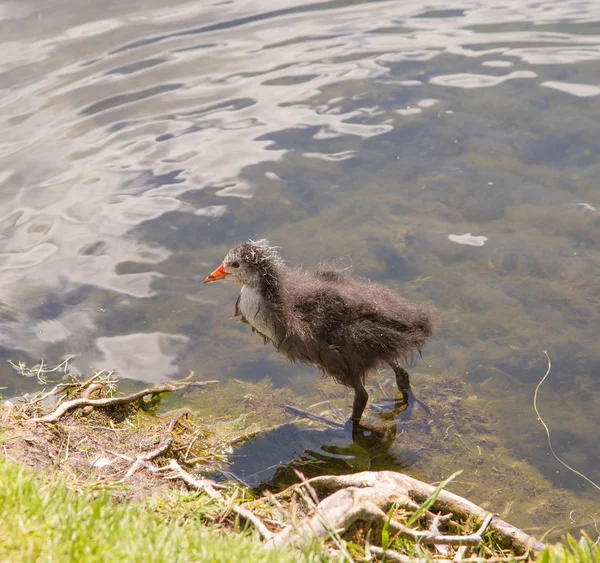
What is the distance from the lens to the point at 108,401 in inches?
221

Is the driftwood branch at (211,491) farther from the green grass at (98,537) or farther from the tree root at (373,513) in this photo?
the green grass at (98,537)

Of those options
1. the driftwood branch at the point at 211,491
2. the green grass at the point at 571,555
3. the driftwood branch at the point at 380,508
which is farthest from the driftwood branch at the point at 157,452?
the green grass at the point at 571,555

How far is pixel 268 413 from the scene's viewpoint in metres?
6.22

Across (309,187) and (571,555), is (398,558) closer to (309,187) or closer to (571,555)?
(571,555)

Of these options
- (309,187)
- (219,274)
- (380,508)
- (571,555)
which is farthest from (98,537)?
(309,187)

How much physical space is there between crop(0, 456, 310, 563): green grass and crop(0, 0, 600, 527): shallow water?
230 cm

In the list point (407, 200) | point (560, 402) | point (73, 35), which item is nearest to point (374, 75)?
point (407, 200)

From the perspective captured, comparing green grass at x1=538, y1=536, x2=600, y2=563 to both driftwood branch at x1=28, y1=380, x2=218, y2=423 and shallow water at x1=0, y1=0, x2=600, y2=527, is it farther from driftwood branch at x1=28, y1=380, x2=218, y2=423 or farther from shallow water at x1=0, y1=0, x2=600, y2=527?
driftwood branch at x1=28, y1=380, x2=218, y2=423

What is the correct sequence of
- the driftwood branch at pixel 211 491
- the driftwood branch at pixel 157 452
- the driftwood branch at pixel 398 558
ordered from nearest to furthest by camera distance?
the driftwood branch at pixel 398 558 < the driftwood branch at pixel 211 491 < the driftwood branch at pixel 157 452

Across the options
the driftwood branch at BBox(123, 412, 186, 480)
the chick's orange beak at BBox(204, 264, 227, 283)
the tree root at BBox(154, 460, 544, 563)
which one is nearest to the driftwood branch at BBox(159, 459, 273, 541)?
the tree root at BBox(154, 460, 544, 563)

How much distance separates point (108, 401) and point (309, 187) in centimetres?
424

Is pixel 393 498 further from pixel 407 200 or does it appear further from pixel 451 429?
pixel 407 200

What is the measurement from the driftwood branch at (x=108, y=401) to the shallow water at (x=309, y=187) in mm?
299

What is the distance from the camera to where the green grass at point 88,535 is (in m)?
2.89
